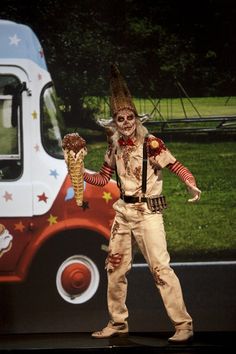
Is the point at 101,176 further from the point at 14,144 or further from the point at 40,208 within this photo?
the point at 14,144

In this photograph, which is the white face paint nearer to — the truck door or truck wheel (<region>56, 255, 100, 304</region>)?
the truck door

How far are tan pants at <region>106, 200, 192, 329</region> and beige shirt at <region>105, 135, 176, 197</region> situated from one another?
11 centimetres

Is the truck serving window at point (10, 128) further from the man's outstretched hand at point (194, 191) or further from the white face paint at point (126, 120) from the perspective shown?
the man's outstretched hand at point (194, 191)

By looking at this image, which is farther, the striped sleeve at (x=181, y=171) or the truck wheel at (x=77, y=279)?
the truck wheel at (x=77, y=279)

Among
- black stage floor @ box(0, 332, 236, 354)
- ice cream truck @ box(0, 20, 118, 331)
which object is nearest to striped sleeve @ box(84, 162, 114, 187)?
ice cream truck @ box(0, 20, 118, 331)

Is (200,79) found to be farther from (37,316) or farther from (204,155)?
(37,316)

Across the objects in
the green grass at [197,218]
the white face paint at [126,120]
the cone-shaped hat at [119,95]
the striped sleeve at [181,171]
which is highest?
the cone-shaped hat at [119,95]

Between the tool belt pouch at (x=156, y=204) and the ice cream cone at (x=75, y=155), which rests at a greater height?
the ice cream cone at (x=75, y=155)

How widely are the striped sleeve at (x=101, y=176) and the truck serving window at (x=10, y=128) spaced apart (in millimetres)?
499

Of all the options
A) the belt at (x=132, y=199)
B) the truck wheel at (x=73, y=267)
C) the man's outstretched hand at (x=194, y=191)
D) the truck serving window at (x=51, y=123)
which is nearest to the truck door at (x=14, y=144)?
the truck serving window at (x=51, y=123)

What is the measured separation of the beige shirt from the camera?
4819 mm

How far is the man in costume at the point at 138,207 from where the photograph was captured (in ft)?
15.8

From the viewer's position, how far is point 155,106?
5.19m

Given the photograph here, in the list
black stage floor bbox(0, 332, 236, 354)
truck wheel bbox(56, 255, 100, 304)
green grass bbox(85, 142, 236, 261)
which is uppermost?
green grass bbox(85, 142, 236, 261)
